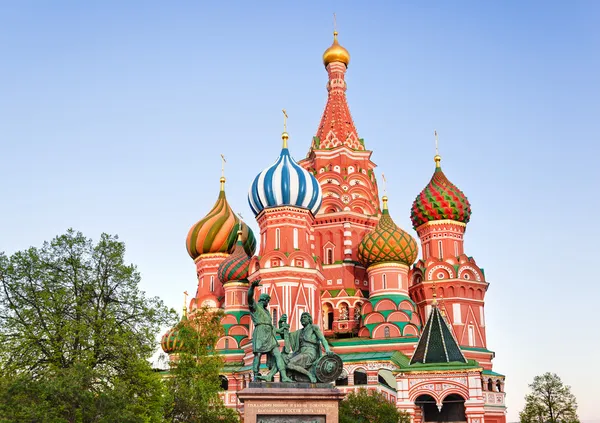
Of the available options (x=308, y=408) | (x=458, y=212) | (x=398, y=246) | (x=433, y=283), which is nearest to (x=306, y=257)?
(x=398, y=246)

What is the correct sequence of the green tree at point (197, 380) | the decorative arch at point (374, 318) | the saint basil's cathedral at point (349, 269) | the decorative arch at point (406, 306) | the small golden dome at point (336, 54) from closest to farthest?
the green tree at point (197, 380) → the saint basil's cathedral at point (349, 269) → the decorative arch at point (374, 318) → the decorative arch at point (406, 306) → the small golden dome at point (336, 54)

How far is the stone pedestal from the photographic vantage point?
1502 cm

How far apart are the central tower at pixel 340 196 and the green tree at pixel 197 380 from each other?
10.5 metres

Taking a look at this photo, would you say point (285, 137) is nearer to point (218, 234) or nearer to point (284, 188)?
point (284, 188)

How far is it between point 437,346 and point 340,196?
15662 mm

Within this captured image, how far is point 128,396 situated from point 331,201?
26.4m

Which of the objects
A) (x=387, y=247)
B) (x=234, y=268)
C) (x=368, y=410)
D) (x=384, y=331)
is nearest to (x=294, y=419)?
(x=368, y=410)

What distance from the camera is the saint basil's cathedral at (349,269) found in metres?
35.4

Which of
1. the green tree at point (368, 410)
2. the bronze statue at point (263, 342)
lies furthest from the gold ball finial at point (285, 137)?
the bronze statue at point (263, 342)

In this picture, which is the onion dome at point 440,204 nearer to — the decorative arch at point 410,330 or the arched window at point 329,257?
the arched window at point 329,257

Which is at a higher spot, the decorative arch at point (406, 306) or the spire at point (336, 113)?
the spire at point (336, 113)

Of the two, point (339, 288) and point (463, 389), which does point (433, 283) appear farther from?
point (463, 389)

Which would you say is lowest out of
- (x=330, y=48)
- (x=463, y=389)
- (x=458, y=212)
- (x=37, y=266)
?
(x=463, y=389)

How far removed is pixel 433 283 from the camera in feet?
135
